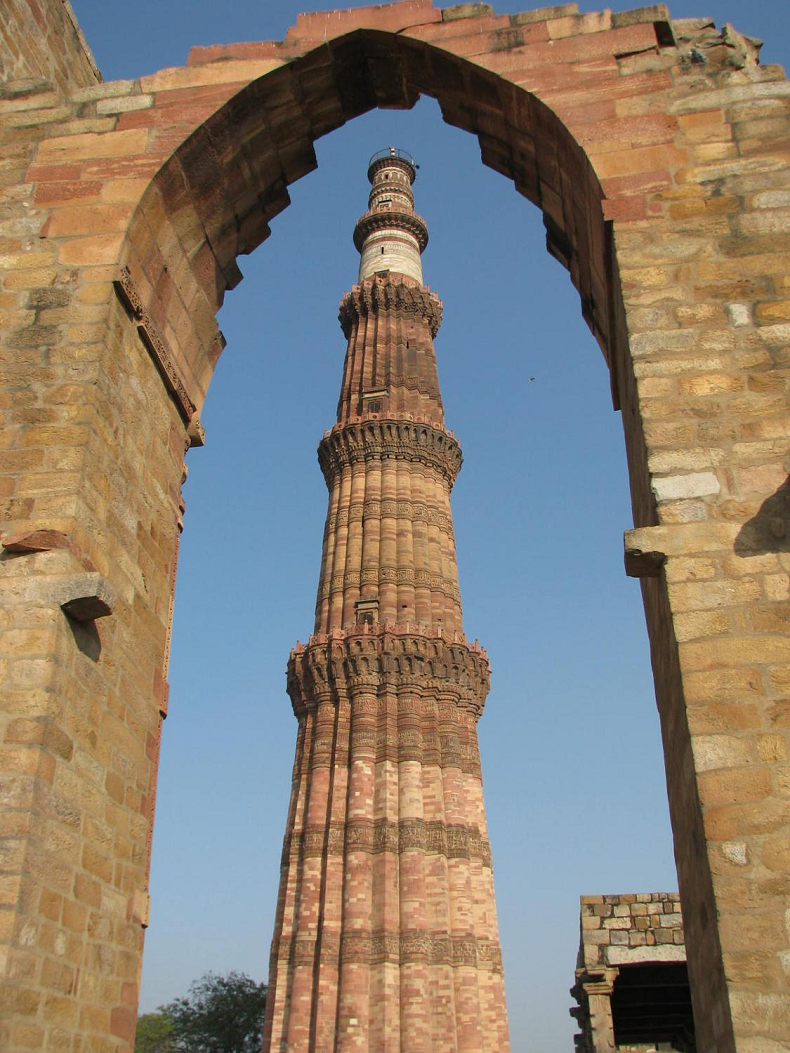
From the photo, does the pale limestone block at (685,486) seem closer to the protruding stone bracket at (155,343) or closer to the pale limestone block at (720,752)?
the pale limestone block at (720,752)

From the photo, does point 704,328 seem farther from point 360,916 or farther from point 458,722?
point 458,722

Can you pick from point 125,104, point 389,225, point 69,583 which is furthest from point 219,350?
point 389,225

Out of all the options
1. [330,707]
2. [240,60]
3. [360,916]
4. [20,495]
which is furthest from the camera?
[330,707]

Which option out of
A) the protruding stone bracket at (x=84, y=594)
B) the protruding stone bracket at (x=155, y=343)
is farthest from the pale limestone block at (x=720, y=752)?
the protruding stone bracket at (x=155, y=343)

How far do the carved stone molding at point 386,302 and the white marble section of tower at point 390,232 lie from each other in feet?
2.15

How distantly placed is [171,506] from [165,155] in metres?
1.68

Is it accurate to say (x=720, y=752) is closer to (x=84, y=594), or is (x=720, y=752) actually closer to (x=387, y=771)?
(x=84, y=594)

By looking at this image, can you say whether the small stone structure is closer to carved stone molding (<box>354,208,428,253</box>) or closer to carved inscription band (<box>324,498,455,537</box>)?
carved inscription band (<box>324,498,455,537</box>)

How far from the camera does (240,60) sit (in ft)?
17.1

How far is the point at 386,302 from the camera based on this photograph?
→ 2486 cm

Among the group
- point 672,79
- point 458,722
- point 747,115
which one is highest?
point 458,722

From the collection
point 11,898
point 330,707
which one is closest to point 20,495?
point 11,898

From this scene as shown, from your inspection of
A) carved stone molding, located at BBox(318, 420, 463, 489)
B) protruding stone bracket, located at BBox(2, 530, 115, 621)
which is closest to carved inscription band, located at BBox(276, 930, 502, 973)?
carved stone molding, located at BBox(318, 420, 463, 489)

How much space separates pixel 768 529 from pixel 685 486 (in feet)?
1.04
